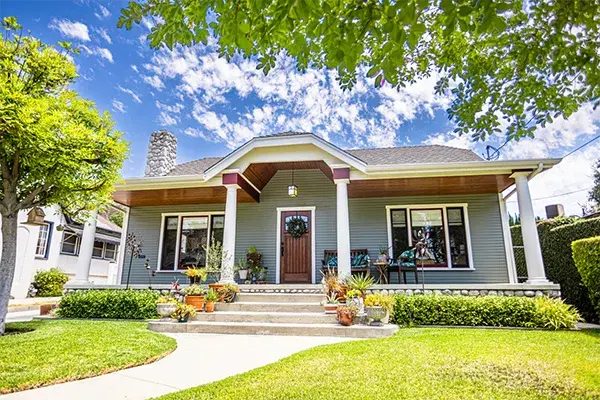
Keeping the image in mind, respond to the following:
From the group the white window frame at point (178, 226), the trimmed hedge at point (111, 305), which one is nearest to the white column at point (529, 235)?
the white window frame at point (178, 226)

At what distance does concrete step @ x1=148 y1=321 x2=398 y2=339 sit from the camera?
5.38m

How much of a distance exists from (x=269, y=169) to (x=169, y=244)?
3.89 metres

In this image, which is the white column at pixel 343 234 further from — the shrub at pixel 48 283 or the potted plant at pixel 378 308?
the shrub at pixel 48 283

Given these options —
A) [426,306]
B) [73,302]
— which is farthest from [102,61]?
[426,306]

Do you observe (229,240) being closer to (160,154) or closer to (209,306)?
(209,306)

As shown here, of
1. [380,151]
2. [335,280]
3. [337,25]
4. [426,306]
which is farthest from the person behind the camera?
[380,151]

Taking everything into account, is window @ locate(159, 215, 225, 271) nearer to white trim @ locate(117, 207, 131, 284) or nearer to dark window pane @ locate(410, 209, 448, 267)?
white trim @ locate(117, 207, 131, 284)

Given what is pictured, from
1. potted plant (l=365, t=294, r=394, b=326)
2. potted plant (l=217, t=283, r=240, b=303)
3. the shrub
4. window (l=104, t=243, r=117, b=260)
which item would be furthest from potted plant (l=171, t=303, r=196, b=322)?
window (l=104, t=243, r=117, b=260)

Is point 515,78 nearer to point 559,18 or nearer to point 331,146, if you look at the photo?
point 559,18

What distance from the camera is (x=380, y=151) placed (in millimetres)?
11500

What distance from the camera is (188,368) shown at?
359cm

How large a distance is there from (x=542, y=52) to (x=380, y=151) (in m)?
8.75

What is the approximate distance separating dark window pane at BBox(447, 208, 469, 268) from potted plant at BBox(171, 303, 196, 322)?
6.59m

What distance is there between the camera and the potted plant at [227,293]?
7.04 metres
